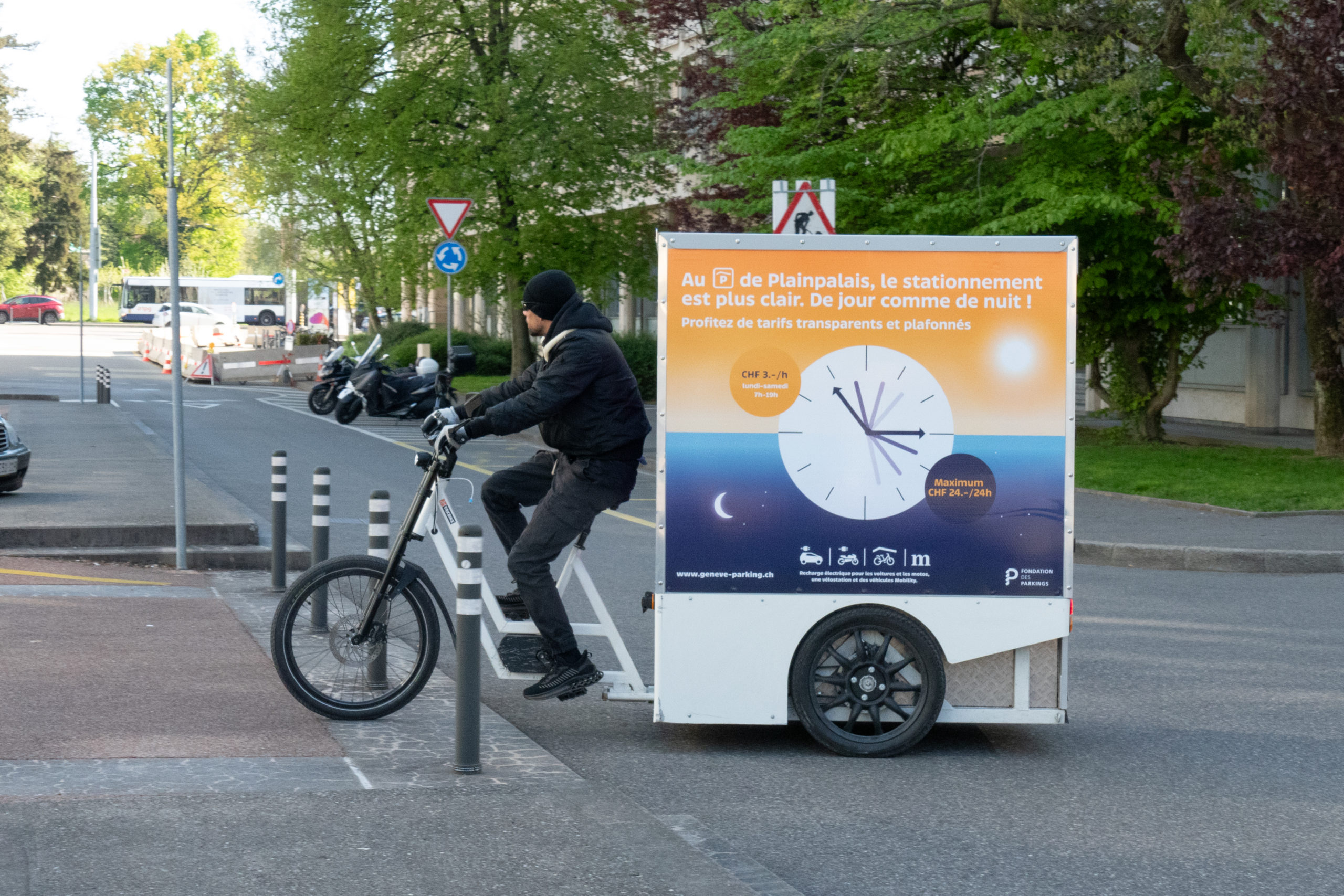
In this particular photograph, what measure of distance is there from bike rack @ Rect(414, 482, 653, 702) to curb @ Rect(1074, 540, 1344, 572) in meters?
5.97

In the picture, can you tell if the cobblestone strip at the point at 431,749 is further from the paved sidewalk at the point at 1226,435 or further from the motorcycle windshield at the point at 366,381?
the motorcycle windshield at the point at 366,381

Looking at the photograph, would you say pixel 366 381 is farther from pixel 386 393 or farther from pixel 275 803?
pixel 275 803

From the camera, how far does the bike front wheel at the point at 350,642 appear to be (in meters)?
6.14

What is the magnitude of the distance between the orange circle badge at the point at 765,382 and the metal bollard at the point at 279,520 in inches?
162

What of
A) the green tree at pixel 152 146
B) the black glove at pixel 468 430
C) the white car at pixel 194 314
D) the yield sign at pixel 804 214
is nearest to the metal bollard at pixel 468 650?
the black glove at pixel 468 430

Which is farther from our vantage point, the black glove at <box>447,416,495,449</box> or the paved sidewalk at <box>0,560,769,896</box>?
the black glove at <box>447,416,495,449</box>

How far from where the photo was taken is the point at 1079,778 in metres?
5.84

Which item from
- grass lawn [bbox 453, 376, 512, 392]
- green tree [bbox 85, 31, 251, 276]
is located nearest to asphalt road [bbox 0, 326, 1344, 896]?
grass lawn [bbox 453, 376, 512, 392]

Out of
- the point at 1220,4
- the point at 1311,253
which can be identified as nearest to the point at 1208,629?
the point at 1311,253

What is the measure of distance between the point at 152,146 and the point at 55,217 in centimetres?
701

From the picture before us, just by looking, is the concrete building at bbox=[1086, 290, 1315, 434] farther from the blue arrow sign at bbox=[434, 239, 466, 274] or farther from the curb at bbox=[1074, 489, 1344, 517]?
the blue arrow sign at bbox=[434, 239, 466, 274]

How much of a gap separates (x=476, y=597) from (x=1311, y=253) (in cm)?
1293

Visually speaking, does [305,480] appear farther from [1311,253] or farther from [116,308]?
[116,308]

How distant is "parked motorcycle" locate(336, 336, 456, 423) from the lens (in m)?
24.3
